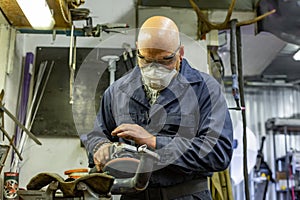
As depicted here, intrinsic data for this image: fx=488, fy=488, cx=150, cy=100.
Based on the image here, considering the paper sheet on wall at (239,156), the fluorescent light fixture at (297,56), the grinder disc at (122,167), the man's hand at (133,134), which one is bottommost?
the paper sheet on wall at (239,156)

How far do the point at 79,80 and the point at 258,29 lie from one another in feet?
5.59

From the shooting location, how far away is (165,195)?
1987mm

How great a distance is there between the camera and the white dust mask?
2117 mm

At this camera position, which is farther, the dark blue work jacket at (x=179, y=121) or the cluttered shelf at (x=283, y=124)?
the cluttered shelf at (x=283, y=124)

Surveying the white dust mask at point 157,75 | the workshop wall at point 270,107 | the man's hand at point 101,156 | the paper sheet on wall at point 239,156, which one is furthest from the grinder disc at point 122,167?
the workshop wall at point 270,107

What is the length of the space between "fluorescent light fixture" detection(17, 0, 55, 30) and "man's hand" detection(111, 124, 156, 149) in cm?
162

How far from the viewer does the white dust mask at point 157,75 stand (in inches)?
83.4

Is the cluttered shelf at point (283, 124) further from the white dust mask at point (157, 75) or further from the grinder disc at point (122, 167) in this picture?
the grinder disc at point (122, 167)

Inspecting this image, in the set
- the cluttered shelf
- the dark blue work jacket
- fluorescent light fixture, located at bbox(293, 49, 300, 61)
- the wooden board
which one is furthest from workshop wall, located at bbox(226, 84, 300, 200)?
the dark blue work jacket

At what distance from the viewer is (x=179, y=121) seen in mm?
2076

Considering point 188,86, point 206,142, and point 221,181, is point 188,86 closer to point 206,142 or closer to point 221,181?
point 206,142

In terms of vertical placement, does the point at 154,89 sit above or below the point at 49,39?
below

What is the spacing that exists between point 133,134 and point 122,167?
0.18m

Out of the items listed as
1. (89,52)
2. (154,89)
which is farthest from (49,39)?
(154,89)
